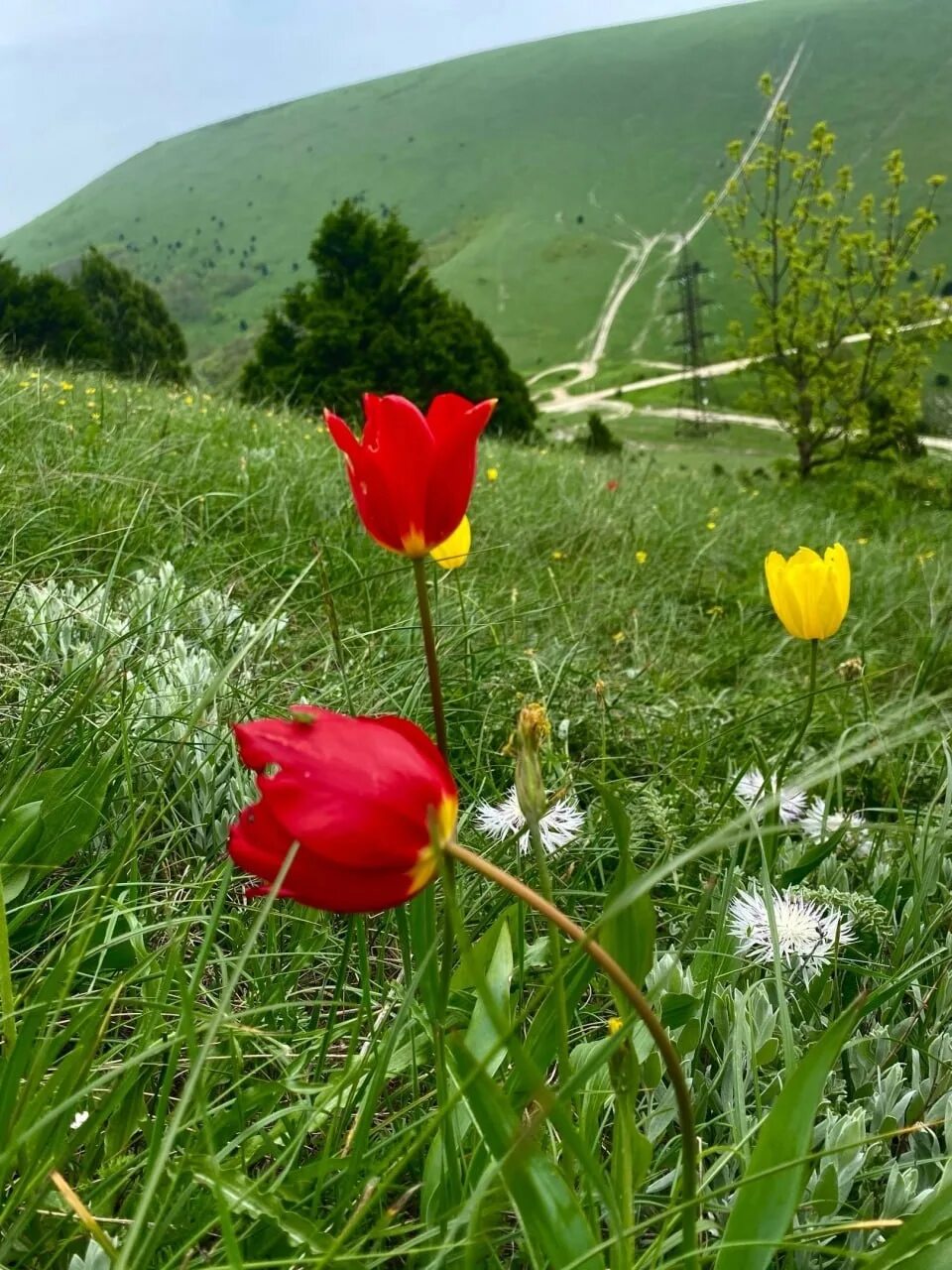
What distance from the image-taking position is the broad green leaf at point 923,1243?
2.07 ft

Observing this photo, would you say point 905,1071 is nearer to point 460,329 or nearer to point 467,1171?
point 467,1171

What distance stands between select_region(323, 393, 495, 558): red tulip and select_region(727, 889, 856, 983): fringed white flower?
70 cm

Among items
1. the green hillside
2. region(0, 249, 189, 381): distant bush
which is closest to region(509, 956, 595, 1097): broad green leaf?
region(0, 249, 189, 381): distant bush

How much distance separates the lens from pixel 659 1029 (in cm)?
52

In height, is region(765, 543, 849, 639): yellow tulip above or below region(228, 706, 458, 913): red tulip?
below

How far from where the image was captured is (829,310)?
14617mm

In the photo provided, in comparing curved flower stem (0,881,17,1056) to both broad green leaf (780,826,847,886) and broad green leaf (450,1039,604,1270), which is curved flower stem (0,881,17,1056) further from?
broad green leaf (780,826,847,886)

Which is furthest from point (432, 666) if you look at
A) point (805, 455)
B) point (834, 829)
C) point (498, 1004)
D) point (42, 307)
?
point (42, 307)

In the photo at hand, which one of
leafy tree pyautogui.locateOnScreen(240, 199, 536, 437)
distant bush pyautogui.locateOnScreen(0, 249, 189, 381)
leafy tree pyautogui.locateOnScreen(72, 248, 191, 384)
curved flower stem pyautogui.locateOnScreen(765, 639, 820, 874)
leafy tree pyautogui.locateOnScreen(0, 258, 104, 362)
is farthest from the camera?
leafy tree pyautogui.locateOnScreen(72, 248, 191, 384)

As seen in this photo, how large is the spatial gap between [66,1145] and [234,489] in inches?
100

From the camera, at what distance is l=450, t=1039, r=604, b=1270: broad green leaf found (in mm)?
598

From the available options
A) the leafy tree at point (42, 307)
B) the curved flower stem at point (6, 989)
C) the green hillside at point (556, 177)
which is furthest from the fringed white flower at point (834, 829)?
the green hillside at point (556, 177)

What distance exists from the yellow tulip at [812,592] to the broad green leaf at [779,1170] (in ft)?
2.71

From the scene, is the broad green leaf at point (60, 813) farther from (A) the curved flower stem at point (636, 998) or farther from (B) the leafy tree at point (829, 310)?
(B) the leafy tree at point (829, 310)
